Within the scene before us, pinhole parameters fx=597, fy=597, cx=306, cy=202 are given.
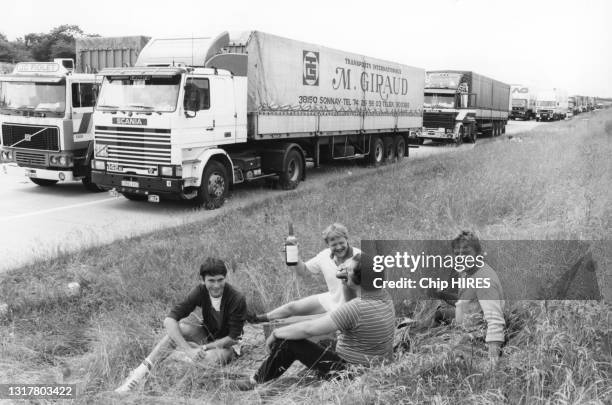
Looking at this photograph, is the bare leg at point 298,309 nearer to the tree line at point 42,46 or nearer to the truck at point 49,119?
the truck at point 49,119

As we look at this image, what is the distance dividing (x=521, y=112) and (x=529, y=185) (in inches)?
1889

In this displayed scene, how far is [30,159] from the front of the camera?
11930mm

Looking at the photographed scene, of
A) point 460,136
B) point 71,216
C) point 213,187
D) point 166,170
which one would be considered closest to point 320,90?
point 213,187

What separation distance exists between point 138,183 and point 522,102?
50700 mm

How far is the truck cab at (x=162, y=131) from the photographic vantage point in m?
10.1

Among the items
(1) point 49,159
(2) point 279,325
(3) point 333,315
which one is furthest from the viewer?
(1) point 49,159

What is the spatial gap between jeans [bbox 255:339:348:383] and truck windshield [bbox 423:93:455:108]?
2209cm

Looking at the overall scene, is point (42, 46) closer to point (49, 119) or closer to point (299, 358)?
point (49, 119)

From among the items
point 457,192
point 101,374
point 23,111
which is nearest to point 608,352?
point 101,374

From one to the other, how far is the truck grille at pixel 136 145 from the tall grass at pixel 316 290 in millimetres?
1662

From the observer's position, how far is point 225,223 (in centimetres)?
895

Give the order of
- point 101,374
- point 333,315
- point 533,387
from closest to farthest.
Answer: point 533,387, point 333,315, point 101,374

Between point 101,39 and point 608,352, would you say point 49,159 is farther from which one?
point 608,352

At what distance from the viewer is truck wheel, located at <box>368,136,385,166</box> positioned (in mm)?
17656
